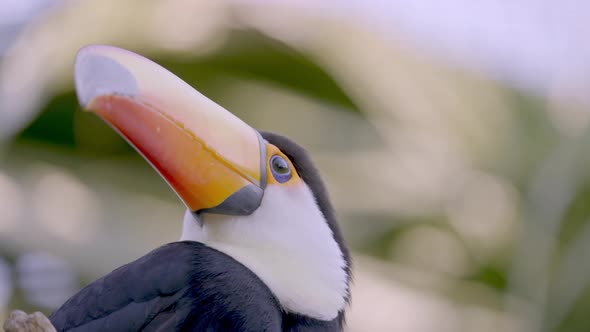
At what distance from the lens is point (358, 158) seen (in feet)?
23.0

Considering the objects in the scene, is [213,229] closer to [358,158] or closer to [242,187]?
[242,187]

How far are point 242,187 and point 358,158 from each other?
4284 mm

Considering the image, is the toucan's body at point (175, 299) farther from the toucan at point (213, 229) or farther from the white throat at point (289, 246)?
the white throat at point (289, 246)

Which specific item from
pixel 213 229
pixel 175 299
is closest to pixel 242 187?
pixel 213 229

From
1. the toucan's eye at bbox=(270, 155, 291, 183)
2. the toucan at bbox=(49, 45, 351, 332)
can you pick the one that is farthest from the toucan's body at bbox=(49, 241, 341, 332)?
the toucan's eye at bbox=(270, 155, 291, 183)

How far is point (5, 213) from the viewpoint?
606cm

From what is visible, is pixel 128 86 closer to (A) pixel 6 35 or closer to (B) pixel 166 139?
(B) pixel 166 139

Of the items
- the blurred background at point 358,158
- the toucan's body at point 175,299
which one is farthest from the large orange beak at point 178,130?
the blurred background at point 358,158

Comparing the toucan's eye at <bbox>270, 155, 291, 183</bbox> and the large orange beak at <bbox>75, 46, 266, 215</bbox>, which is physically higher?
the large orange beak at <bbox>75, 46, 266, 215</bbox>

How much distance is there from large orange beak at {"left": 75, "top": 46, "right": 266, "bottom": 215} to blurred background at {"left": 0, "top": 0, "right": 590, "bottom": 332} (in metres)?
3.30

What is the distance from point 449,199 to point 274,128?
157cm

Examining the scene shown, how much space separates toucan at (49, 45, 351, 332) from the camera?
2498mm

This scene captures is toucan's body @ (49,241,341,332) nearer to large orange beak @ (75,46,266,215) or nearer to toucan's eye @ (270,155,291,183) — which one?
large orange beak @ (75,46,266,215)

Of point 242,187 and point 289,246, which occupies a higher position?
point 242,187
